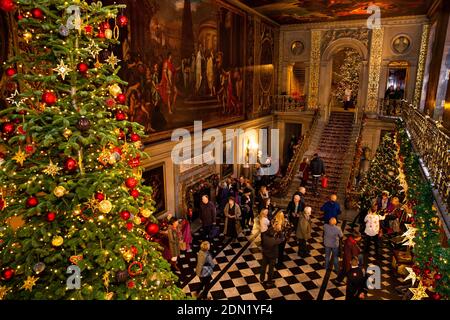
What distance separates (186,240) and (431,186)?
5.73 meters

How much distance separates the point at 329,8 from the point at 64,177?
14.0 meters

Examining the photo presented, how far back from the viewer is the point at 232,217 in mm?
9211

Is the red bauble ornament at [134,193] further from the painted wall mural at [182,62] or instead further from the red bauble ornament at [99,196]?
the painted wall mural at [182,62]

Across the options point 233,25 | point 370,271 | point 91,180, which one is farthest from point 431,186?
point 233,25

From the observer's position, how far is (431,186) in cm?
555

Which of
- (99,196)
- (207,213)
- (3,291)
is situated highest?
(99,196)

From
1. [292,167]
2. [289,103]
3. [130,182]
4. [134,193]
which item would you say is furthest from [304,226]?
[289,103]

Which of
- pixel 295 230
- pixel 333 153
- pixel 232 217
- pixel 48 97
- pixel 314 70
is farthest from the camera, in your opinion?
pixel 314 70

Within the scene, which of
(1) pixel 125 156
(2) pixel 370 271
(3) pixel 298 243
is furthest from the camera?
(3) pixel 298 243

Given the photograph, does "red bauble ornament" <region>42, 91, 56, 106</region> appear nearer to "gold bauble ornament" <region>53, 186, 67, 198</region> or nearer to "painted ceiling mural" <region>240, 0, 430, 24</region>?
"gold bauble ornament" <region>53, 186, 67, 198</region>

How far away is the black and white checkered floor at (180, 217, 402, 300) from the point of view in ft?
22.8

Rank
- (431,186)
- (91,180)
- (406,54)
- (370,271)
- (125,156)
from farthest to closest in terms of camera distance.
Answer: (406,54) < (370,271) < (431,186) < (125,156) < (91,180)

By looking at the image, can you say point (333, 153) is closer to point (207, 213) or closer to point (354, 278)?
point (207, 213)

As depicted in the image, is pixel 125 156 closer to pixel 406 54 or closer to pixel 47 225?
pixel 47 225
